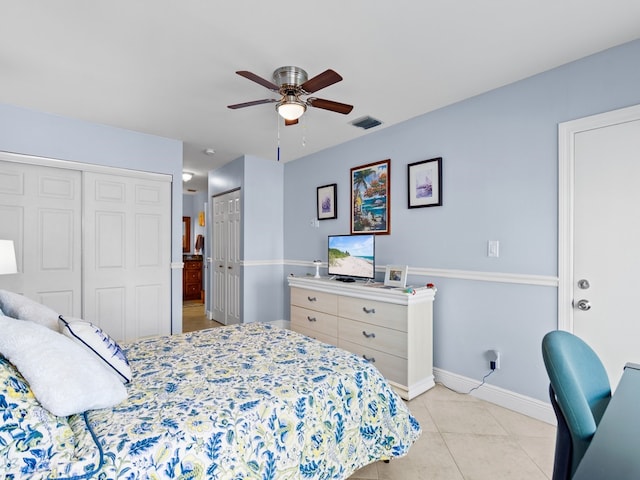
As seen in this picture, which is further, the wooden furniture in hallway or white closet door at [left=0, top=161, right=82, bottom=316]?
the wooden furniture in hallway

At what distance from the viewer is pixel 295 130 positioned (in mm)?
3633

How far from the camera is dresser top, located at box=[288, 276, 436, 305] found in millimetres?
2736

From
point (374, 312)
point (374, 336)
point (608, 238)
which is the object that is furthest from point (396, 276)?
point (608, 238)

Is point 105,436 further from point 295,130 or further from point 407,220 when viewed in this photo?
point 295,130

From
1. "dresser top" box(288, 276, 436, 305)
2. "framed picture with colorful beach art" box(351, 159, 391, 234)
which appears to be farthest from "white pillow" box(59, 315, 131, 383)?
"framed picture with colorful beach art" box(351, 159, 391, 234)

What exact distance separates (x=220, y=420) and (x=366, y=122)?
2.98 m

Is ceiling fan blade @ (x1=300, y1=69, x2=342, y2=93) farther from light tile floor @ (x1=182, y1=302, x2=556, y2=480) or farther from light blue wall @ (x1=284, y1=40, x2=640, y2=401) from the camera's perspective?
light tile floor @ (x1=182, y1=302, x2=556, y2=480)

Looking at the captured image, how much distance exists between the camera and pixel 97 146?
345 centimetres

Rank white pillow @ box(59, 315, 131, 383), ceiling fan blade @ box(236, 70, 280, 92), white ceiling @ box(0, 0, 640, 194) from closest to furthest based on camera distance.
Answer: white pillow @ box(59, 315, 131, 383) < white ceiling @ box(0, 0, 640, 194) < ceiling fan blade @ box(236, 70, 280, 92)

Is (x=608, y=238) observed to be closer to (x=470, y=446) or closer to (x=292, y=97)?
(x=470, y=446)

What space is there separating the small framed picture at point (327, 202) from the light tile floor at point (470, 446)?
231 centimetres

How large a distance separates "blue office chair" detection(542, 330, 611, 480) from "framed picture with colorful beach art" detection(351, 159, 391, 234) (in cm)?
238

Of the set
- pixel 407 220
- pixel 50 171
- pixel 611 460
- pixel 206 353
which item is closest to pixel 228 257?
pixel 50 171

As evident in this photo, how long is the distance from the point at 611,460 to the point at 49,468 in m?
1.44
